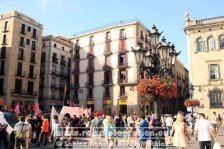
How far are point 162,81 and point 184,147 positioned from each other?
4.23 meters

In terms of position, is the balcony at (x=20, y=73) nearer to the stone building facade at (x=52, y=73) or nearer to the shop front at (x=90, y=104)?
the stone building facade at (x=52, y=73)

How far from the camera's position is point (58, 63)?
48.4m

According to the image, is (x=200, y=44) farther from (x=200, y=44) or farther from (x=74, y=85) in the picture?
(x=74, y=85)

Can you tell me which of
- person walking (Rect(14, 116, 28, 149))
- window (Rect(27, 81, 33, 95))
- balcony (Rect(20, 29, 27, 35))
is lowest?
person walking (Rect(14, 116, 28, 149))

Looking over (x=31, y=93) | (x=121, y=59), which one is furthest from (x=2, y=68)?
(x=121, y=59)

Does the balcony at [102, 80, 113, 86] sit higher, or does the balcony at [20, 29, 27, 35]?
the balcony at [20, 29, 27, 35]

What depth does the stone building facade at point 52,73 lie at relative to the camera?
46.0 m

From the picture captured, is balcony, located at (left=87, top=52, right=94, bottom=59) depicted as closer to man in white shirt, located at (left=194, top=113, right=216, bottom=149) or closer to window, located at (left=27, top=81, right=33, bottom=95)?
window, located at (left=27, top=81, right=33, bottom=95)

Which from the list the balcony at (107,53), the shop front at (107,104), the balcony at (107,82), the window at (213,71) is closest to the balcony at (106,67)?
the balcony at (107,53)

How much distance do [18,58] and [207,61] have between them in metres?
29.7

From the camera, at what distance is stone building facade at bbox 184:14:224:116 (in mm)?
28594

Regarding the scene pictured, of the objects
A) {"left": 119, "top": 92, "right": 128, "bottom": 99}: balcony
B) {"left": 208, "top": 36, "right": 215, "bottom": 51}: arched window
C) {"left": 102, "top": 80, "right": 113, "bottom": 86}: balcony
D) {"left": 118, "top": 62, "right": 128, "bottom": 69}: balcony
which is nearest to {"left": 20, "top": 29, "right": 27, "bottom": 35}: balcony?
{"left": 102, "top": 80, "right": 113, "bottom": 86}: balcony

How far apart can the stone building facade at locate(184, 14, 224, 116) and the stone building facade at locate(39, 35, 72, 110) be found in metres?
24.4

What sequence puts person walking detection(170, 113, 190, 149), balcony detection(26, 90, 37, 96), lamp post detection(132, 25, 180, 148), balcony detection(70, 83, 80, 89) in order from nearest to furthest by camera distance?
person walking detection(170, 113, 190, 149) → lamp post detection(132, 25, 180, 148) → balcony detection(26, 90, 37, 96) → balcony detection(70, 83, 80, 89)
